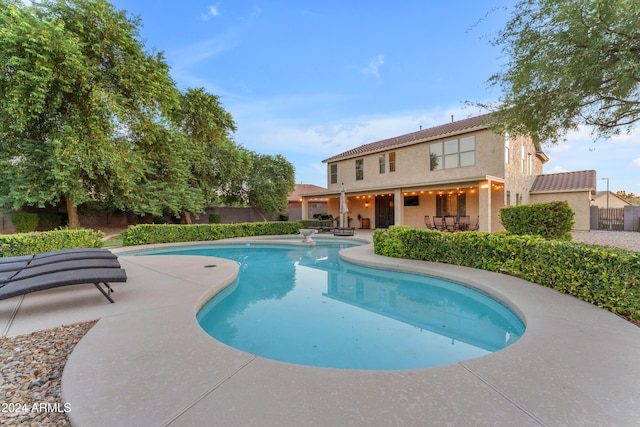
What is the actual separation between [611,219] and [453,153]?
10.7 m

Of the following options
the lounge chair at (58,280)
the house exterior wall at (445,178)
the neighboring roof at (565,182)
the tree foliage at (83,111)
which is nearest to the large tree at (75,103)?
the tree foliage at (83,111)

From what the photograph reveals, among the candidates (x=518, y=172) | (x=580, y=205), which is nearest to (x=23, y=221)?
(x=518, y=172)

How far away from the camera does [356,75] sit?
15.5 meters

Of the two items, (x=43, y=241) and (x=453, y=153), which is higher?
(x=453, y=153)

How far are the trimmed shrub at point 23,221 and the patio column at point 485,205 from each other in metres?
22.9

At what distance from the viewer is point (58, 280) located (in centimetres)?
368

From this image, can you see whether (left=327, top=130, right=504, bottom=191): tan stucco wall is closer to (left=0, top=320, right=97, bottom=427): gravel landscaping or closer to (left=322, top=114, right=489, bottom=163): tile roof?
(left=322, top=114, right=489, bottom=163): tile roof

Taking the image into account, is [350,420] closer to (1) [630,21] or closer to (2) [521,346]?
(2) [521,346]

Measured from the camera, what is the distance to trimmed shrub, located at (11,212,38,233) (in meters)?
14.4

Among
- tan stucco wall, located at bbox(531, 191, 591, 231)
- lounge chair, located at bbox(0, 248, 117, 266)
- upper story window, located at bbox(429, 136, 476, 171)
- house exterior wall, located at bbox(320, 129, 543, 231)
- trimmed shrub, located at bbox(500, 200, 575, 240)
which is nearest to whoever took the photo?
lounge chair, located at bbox(0, 248, 117, 266)

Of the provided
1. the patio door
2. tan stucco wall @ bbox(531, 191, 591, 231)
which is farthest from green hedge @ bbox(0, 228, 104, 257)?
tan stucco wall @ bbox(531, 191, 591, 231)

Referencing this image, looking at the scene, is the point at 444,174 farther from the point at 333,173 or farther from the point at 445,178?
the point at 333,173

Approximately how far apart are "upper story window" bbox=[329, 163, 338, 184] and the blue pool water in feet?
45.2

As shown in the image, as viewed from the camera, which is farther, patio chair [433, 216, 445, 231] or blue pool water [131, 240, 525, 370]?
patio chair [433, 216, 445, 231]
